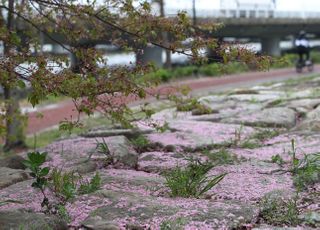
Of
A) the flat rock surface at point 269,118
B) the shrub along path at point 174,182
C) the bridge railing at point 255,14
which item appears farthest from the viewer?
the bridge railing at point 255,14

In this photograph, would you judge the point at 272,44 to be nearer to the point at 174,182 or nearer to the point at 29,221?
the point at 174,182

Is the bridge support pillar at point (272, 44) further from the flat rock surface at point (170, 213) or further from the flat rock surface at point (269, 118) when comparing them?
the flat rock surface at point (170, 213)

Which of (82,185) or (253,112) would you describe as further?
(253,112)

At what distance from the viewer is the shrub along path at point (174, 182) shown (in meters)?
3.56

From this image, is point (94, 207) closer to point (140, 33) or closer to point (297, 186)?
point (297, 186)

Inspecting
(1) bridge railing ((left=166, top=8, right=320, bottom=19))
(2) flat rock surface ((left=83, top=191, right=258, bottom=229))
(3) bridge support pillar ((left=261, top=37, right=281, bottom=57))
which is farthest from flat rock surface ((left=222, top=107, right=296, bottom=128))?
(3) bridge support pillar ((left=261, top=37, right=281, bottom=57))

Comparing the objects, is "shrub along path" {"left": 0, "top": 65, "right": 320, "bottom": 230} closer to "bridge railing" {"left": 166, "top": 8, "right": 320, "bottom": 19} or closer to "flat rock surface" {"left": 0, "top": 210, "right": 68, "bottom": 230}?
"flat rock surface" {"left": 0, "top": 210, "right": 68, "bottom": 230}

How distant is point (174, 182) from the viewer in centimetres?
416

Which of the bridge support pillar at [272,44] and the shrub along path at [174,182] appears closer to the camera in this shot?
the shrub along path at [174,182]

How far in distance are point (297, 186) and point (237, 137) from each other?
2.35 m

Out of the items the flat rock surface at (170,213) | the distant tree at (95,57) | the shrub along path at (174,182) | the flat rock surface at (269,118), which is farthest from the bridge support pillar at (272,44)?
the flat rock surface at (170,213)

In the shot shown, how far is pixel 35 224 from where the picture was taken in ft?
11.3

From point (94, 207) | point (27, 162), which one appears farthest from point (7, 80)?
point (94, 207)

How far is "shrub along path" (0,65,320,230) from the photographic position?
356cm
